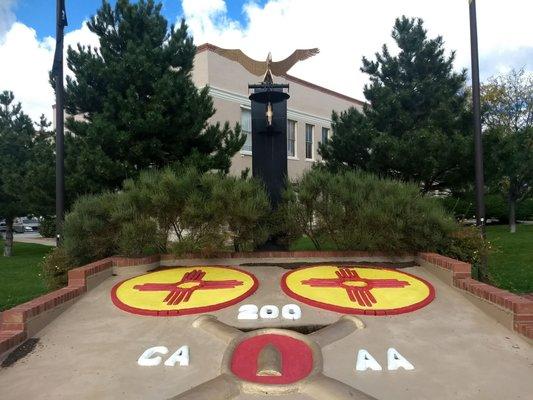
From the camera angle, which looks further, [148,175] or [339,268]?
[148,175]

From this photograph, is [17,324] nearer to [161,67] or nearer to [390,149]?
[161,67]

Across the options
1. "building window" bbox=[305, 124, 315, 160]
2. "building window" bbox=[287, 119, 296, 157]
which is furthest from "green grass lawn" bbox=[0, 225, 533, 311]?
"building window" bbox=[305, 124, 315, 160]

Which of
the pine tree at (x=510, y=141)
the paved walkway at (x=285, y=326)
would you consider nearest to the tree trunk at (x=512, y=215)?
the pine tree at (x=510, y=141)

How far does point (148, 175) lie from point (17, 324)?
3592 millimetres

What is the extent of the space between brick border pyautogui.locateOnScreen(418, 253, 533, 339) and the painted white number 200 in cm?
218

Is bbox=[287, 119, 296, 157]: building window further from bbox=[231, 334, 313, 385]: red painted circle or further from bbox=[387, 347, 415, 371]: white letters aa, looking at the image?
bbox=[387, 347, 415, 371]: white letters aa

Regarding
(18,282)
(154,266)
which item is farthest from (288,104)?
(154,266)

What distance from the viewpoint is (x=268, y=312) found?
541 centimetres

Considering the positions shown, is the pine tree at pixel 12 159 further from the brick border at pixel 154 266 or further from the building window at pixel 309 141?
the building window at pixel 309 141

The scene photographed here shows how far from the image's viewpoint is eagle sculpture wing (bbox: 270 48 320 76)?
9438 millimetres

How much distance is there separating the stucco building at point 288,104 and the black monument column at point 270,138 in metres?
7.37

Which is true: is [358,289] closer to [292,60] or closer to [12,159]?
[292,60]

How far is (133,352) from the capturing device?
4.60m

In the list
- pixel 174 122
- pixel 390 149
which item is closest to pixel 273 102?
pixel 174 122
